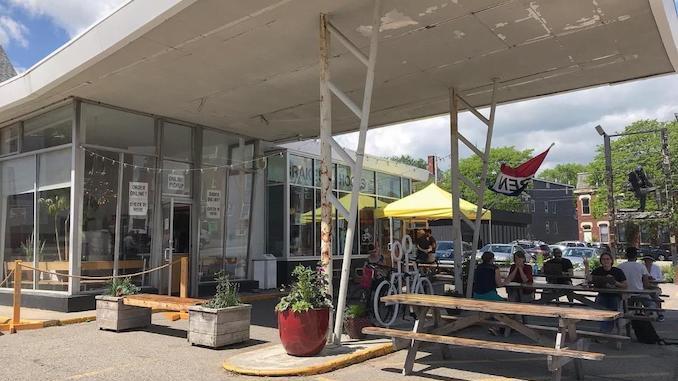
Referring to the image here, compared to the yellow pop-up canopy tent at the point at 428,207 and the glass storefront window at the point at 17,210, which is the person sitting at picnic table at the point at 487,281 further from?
the glass storefront window at the point at 17,210

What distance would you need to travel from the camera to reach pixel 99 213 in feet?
37.1

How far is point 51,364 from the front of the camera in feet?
21.9

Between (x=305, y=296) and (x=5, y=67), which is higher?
(x=5, y=67)

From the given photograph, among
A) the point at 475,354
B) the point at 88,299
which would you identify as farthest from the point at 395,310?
the point at 88,299

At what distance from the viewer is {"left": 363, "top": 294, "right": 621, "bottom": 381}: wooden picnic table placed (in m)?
5.07

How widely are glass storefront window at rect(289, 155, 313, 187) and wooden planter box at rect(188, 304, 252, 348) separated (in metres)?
8.90

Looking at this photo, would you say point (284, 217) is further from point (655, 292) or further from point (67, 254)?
point (655, 292)

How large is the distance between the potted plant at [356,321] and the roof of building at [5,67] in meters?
17.7

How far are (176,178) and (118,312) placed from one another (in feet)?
15.6

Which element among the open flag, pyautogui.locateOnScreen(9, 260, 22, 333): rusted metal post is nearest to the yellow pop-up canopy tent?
the open flag

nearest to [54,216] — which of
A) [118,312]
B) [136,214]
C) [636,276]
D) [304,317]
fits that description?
[136,214]

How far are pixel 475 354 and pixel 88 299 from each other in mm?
7601

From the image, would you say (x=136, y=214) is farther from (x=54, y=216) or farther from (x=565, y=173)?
(x=565, y=173)

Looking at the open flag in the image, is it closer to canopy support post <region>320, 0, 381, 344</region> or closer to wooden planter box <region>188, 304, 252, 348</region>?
canopy support post <region>320, 0, 381, 344</region>
